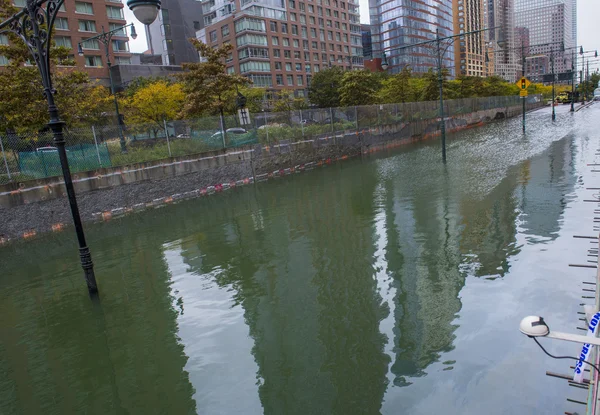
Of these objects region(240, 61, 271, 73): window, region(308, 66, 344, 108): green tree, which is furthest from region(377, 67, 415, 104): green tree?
region(240, 61, 271, 73): window

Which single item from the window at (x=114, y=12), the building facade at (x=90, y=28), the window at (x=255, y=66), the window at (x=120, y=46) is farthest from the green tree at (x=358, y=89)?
the window at (x=255, y=66)

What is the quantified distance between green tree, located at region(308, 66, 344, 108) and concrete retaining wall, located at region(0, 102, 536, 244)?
2614cm

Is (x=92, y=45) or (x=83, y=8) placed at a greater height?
(x=83, y=8)

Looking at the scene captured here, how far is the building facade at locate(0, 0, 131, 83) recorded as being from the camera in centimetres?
5819

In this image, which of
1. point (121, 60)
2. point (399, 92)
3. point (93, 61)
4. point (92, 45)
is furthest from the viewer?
point (121, 60)

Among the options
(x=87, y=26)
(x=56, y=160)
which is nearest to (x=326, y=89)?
(x=87, y=26)

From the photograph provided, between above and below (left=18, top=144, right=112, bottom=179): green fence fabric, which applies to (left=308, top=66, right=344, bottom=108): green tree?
above

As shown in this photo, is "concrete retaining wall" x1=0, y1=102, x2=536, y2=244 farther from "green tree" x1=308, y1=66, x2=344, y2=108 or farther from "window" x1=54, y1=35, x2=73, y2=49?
"window" x1=54, y1=35, x2=73, y2=49

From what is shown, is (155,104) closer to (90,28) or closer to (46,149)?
(46,149)

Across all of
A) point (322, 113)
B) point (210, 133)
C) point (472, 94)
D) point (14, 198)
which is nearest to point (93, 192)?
point (14, 198)

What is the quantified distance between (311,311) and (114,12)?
69.8 meters

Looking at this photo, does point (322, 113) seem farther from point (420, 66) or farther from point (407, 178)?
point (420, 66)

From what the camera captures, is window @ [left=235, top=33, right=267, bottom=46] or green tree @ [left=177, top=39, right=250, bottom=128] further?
window @ [left=235, top=33, right=267, bottom=46]

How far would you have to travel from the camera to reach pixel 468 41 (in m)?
164
